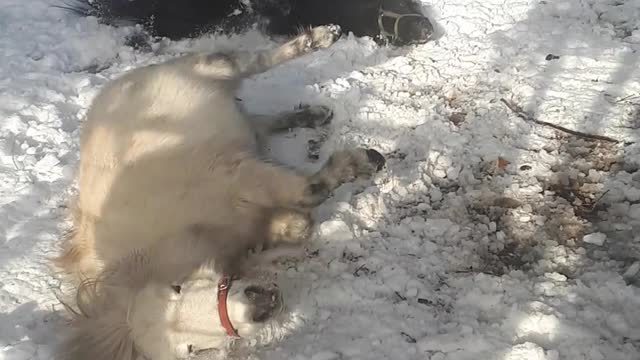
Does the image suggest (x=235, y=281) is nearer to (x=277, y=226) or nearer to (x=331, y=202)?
(x=277, y=226)

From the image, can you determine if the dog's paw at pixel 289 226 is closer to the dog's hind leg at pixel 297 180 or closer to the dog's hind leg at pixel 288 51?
the dog's hind leg at pixel 297 180

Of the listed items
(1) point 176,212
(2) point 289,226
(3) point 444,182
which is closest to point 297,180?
(2) point 289,226

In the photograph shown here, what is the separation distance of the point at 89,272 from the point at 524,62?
8.10ft

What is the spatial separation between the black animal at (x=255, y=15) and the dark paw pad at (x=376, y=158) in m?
1.16

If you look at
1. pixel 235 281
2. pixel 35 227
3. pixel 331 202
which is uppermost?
pixel 235 281

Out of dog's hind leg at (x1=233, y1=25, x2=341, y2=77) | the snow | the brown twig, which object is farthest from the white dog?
the snow

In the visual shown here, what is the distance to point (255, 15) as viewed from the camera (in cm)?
454

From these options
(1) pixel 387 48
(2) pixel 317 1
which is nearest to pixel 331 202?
(1) pixel 387 48

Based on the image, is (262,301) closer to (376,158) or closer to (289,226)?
(289,226)

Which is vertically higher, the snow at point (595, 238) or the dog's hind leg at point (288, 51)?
the dog's hind leg at point (288, 51)

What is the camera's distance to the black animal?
4.30 m

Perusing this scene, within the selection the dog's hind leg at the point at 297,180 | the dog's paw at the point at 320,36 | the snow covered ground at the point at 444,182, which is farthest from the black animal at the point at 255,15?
the dog's hind leg at the point at 297,180

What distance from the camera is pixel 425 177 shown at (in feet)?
10.9

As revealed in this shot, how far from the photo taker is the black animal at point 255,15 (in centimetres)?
430
